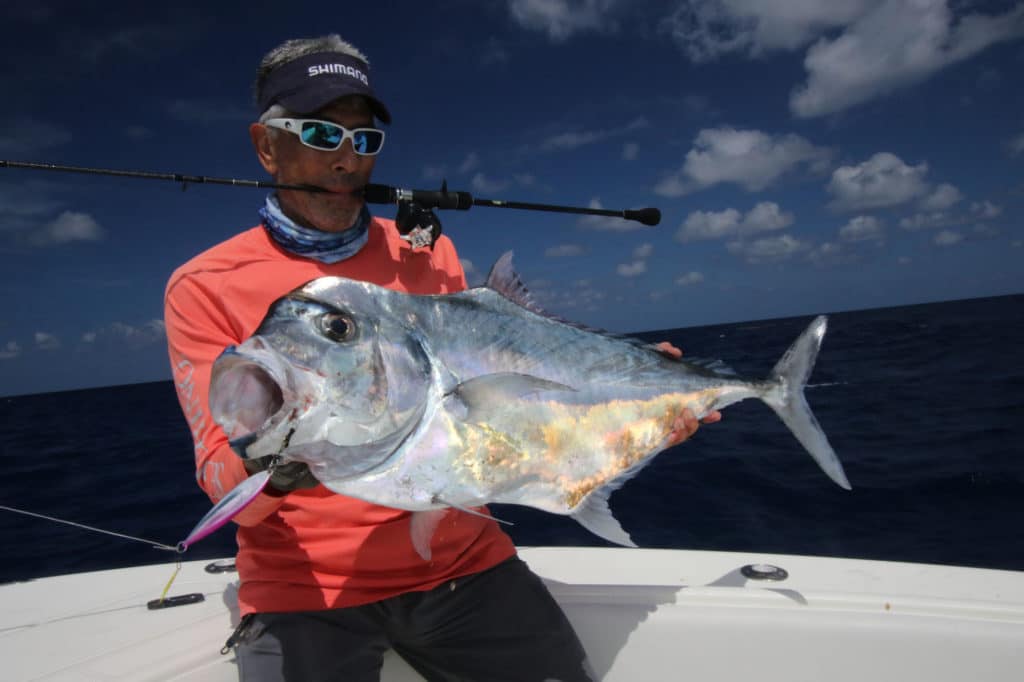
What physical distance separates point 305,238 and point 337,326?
1104 mm

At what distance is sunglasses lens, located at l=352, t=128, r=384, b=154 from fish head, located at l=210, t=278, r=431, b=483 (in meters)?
1.03

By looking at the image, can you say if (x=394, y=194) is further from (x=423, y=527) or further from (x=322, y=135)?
(x=423, y=527)

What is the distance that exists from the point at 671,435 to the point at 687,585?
1.25 m

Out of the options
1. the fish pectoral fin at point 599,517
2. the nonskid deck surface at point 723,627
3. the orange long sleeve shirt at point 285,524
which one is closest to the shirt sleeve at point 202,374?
the orange long sleeve shirt at point 285,524

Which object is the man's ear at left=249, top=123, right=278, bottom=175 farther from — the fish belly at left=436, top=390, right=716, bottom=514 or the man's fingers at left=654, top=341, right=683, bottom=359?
the man's fingers at left=654, top=341, right=683, bottom=359

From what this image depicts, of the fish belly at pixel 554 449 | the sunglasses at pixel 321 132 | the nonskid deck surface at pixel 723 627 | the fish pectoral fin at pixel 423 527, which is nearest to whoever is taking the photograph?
the fish belly at pixel 554 449

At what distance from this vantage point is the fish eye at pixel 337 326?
152 centimetres

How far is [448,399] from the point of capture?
170 centimetres

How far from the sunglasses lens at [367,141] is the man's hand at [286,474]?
1.45 meters

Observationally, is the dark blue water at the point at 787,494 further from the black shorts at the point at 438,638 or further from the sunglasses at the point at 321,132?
the sunglasses at the point at 321,132

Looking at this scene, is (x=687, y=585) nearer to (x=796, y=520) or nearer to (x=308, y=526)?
(x=308, y=526)

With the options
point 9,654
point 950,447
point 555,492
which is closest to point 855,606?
point 555,492

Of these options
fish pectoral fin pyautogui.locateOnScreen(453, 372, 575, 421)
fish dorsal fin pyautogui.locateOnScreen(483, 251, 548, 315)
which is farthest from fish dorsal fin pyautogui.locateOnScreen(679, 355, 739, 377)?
fish pectoral fin pyautogui.locateOnScreen(453, 372, 575, 421)

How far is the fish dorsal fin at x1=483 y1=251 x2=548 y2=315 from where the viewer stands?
2119 millimetres
